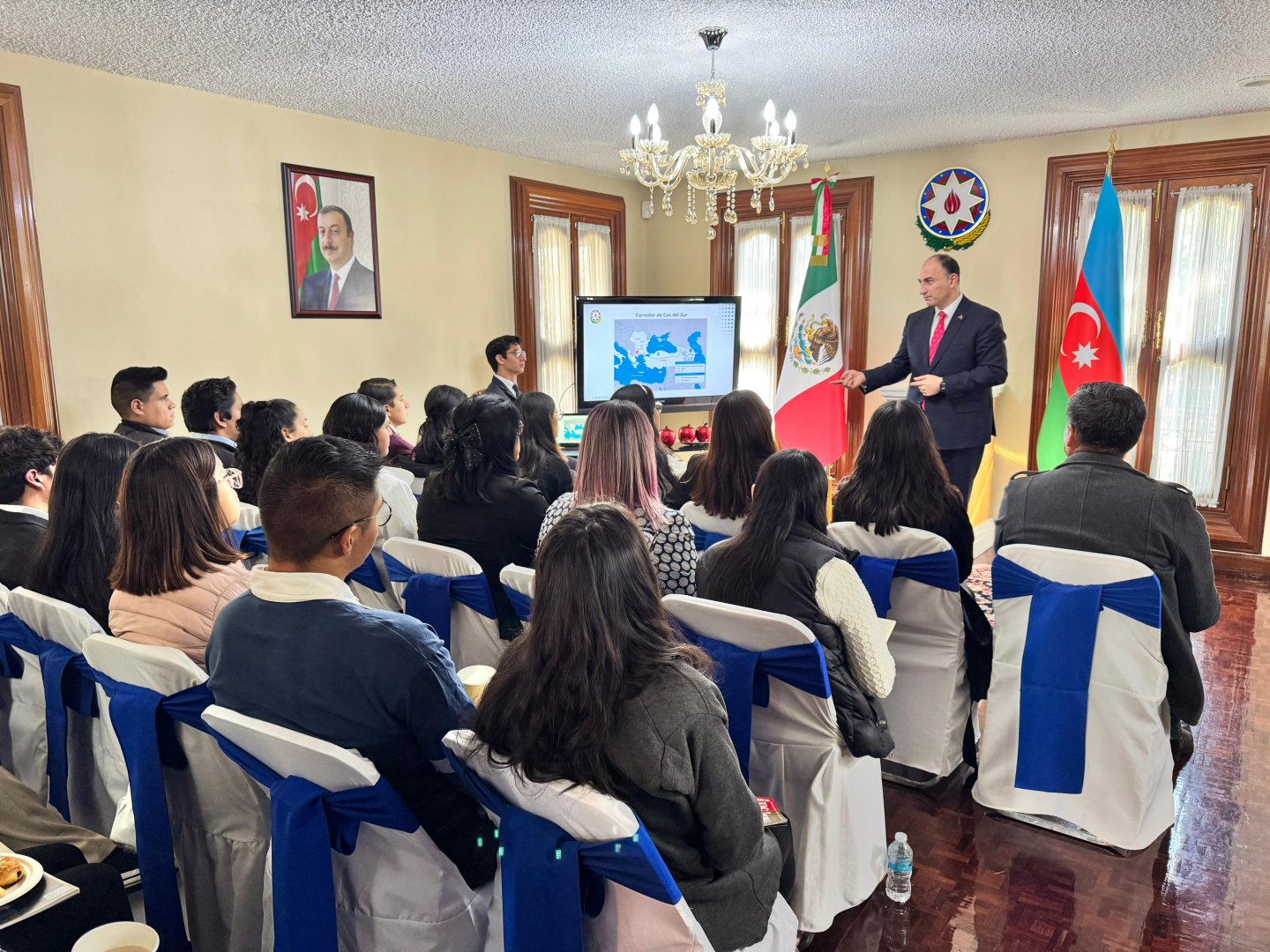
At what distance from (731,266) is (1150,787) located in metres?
5.57

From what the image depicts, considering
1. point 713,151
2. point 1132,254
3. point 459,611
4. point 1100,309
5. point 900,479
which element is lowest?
point 459,611

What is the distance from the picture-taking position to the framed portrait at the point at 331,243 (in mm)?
4977

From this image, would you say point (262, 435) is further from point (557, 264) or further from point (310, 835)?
point (557, 264)

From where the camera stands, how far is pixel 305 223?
16.4 feet

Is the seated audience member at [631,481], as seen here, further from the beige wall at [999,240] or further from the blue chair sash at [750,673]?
the beige wall at [999,240]

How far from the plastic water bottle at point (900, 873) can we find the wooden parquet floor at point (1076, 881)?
0.02 meters

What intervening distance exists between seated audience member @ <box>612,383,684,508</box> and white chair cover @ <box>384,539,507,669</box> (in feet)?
2.48

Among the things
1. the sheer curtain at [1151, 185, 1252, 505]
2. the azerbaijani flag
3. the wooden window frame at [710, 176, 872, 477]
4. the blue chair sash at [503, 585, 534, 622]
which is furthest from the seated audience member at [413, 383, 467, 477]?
the sheer curtain at [1151, 185, 1252, 505]

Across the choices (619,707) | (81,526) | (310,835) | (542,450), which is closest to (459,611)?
(81,526)

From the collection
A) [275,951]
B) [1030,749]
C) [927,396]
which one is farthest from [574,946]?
[927,396]

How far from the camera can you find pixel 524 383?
21.3ft

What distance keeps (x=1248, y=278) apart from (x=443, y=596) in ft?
17.5

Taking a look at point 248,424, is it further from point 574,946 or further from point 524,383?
point 524,383

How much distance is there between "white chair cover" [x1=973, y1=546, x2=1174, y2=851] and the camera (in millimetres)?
2277
